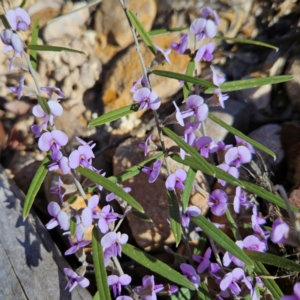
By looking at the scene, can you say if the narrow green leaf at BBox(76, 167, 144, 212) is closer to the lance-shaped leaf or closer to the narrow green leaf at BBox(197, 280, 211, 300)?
the lance-shaped leaf

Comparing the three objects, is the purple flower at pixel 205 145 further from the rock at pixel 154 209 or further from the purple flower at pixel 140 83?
the rock at pixel 154 209

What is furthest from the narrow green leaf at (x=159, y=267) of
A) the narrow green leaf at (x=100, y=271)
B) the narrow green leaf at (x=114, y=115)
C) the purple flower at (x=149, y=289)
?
the narrow green leaf at (x=114, y=115)

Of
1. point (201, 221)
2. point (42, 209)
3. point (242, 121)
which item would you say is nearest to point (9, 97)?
point (42, 209)

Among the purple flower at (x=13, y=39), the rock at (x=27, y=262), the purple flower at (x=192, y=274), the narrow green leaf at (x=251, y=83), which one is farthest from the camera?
the rock at (x=27, y=262)

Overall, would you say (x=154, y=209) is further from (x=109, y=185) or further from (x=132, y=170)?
(x=109, y=185)

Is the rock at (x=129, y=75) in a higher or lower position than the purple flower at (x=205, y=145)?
lower
